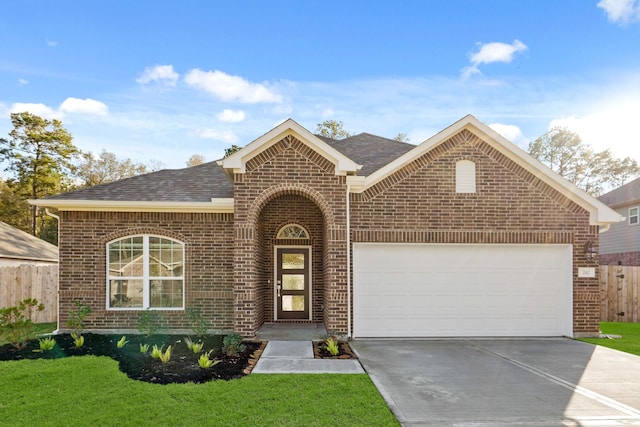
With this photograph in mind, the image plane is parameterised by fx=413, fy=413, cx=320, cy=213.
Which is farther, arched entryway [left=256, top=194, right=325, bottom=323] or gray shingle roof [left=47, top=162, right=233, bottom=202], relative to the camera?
arched entryway [left=256, top=194, right=325, bottom=323]

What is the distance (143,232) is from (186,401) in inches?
238

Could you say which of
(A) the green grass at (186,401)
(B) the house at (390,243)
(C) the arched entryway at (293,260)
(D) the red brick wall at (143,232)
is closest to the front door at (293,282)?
(C) the arched entryway at (293,260)

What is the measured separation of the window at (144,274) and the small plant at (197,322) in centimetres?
46

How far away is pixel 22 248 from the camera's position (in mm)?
19703

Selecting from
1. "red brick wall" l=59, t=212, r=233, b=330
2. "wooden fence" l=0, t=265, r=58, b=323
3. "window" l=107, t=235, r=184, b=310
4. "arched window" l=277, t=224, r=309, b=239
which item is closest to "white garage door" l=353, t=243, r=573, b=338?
"arched window" l=277, t=224, r=309, b=239

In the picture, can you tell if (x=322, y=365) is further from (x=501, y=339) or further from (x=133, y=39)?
(x=133, y=39)

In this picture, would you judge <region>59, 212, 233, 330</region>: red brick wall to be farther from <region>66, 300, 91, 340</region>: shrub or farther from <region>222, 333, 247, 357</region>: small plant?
<region>222, 333, 247, 357</region>: small plant

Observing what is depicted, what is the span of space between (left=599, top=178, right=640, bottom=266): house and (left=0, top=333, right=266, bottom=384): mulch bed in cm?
2149

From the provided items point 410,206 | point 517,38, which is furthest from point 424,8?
point 410,206

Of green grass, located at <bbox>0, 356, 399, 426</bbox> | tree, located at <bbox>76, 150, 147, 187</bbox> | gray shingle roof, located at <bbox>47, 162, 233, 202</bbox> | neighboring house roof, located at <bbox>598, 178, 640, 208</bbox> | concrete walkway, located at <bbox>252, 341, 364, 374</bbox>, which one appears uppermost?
tree, located at <bbox>76, 150, 147, 187</bbox>

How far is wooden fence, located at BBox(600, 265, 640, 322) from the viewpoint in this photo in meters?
13.8

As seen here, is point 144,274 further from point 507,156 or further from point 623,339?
point 623,339

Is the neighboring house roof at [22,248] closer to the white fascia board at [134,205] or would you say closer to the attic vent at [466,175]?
the white fascia board at [134,205]

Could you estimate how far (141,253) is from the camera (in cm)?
1053
